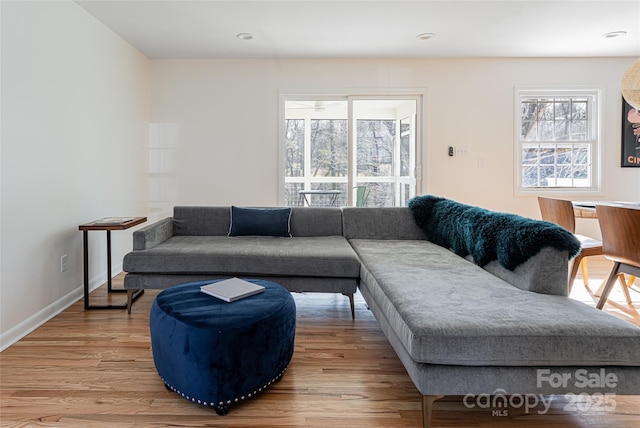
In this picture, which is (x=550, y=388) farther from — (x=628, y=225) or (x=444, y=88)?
(x=444, y=88)

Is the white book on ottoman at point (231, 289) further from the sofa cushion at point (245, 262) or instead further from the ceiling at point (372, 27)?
the ceiling at point (372, 27)

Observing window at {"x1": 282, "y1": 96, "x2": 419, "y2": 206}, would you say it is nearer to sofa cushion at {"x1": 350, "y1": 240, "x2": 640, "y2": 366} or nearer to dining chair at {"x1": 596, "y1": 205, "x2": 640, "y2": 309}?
dining chair at {"x1": 596, "y1": 205, "x2": 640, "y2": 309}

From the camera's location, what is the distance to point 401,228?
136 inches

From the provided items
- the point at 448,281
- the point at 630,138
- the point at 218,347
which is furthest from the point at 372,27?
the point at 630,138

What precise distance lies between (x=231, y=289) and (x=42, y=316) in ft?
5.38

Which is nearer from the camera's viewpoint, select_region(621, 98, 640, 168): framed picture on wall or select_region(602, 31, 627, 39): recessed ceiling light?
select_region(602, 31, 627, 39): recessed ceiling light

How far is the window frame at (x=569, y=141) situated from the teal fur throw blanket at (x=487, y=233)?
196 cm

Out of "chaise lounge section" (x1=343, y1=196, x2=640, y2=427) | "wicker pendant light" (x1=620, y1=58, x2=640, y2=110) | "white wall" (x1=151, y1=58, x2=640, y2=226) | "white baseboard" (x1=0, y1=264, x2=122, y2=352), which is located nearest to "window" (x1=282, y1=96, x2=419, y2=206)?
Answer: "white wall" (x1=151, y1=58, x2=640, y2=226)

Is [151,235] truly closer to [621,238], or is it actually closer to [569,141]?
[621,238]

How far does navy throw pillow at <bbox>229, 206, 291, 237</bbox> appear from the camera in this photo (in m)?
3.42

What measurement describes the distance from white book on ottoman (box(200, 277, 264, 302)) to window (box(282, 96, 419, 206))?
8.90ft

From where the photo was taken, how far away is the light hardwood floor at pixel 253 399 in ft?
5.28

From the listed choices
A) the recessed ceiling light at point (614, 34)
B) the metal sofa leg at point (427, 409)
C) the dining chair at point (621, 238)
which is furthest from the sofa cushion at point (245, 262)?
the recessed ceiling light at point (614, 34)

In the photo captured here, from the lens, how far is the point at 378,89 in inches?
182
